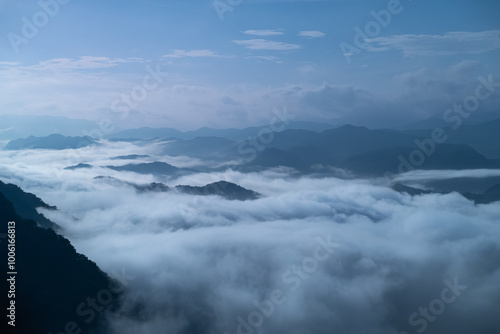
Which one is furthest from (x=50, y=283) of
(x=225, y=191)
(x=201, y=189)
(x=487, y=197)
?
(x=487, y=197)

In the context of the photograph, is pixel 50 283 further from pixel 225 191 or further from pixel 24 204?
pixel 225 191

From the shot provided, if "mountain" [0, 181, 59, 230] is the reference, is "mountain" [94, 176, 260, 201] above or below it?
above

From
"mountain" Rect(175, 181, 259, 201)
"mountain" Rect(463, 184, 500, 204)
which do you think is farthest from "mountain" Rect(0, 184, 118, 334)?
"mountain" Rect(463, 184, 500, 204)

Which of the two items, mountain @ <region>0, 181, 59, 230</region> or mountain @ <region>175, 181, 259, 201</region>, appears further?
mountain @ <region>175, 181, 259, 201</region>

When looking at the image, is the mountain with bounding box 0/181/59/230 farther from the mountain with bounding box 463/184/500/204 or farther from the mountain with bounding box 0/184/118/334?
the mountain with bounding box 463/184/500/204

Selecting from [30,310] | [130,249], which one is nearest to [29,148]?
[130,249]

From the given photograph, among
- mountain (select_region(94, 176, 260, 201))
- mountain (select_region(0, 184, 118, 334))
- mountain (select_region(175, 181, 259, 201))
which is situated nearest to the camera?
mountain (select_region(0, 184, 118, 334))
